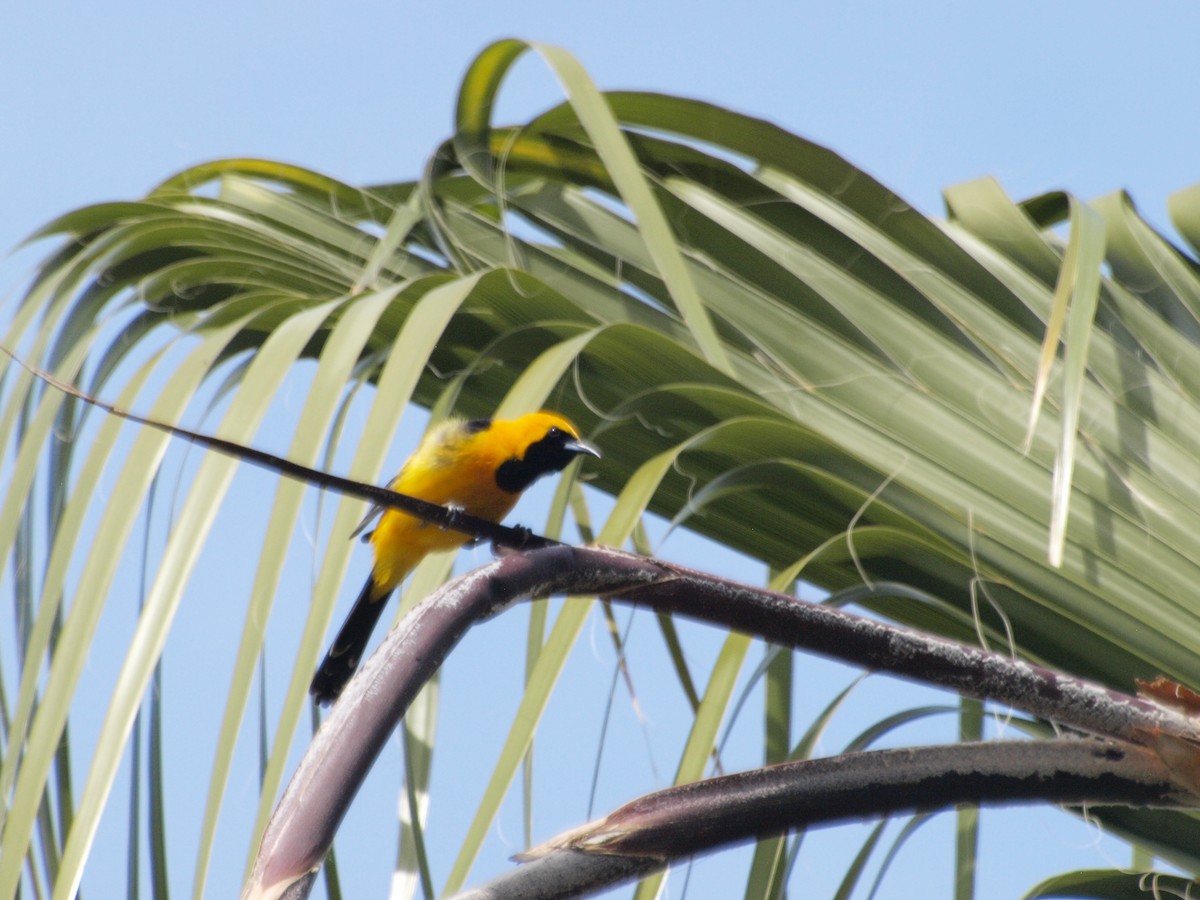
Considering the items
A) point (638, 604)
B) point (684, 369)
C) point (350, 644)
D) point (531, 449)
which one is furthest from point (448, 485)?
point (638, 604)

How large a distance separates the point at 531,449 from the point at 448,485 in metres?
0.26

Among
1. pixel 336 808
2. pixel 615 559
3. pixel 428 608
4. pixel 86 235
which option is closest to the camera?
pixel 336 808

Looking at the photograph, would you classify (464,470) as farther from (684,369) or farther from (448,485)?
(684,369)

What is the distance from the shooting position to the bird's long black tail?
2.68m

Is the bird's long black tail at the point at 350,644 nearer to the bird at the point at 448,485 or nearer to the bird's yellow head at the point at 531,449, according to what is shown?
the bird at the point at 448,485

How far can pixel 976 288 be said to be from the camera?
6.59 ft

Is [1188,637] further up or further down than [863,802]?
further up

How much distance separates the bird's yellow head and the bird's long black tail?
502 millimetres

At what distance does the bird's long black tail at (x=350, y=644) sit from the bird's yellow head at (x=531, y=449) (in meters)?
0.50

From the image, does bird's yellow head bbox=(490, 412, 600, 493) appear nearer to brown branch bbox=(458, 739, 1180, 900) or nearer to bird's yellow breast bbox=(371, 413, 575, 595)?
bird's yellow breast bbox=(371, 413, 575, 595)

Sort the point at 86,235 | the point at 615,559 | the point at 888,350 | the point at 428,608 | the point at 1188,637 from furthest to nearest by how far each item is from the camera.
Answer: the point at 86,235 < the point at 888,350 < the point at 1188,637 < the point at 615,559 < the point at 428,608

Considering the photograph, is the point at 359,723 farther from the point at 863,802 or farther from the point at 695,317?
the point at 695,317

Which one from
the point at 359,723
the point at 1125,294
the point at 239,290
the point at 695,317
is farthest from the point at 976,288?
the point at 359,723

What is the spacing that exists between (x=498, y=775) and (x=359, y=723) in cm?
41
